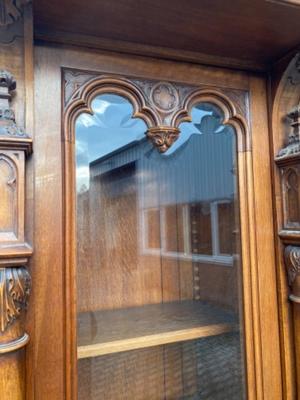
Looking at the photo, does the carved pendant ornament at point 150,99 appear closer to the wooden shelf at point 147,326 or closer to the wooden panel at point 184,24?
the wooden panel at point 184,24

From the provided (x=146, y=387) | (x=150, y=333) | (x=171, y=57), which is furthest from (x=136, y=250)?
(x=171, y=57)

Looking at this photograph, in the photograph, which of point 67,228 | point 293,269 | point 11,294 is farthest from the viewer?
point 293,269

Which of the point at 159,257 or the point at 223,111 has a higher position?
the point at 223,111

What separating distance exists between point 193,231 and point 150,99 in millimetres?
279

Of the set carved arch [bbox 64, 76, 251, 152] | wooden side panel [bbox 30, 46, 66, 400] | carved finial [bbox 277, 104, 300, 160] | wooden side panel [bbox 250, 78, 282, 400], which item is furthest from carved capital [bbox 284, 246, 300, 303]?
wooden side panel [bbox 30, 46, 66, 400]

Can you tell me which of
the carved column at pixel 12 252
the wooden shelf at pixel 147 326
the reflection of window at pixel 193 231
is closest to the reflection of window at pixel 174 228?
the reflection of window at pixel 193 231

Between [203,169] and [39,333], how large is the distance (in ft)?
1.41

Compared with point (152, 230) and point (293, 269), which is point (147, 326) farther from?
point (293, 269)

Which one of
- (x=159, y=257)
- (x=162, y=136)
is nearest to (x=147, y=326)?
(x=159, y=257)

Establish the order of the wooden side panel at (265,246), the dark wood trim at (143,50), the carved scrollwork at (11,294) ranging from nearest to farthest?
the carved scrollwork at (11,294)
the dark wood trim at (143,50)
the wooden side panel at (265,246)

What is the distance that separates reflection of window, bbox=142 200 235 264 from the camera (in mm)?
692

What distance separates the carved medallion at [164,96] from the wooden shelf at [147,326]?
392 mm

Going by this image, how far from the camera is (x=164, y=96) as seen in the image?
24.6 inches

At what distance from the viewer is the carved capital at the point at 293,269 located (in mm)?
640
